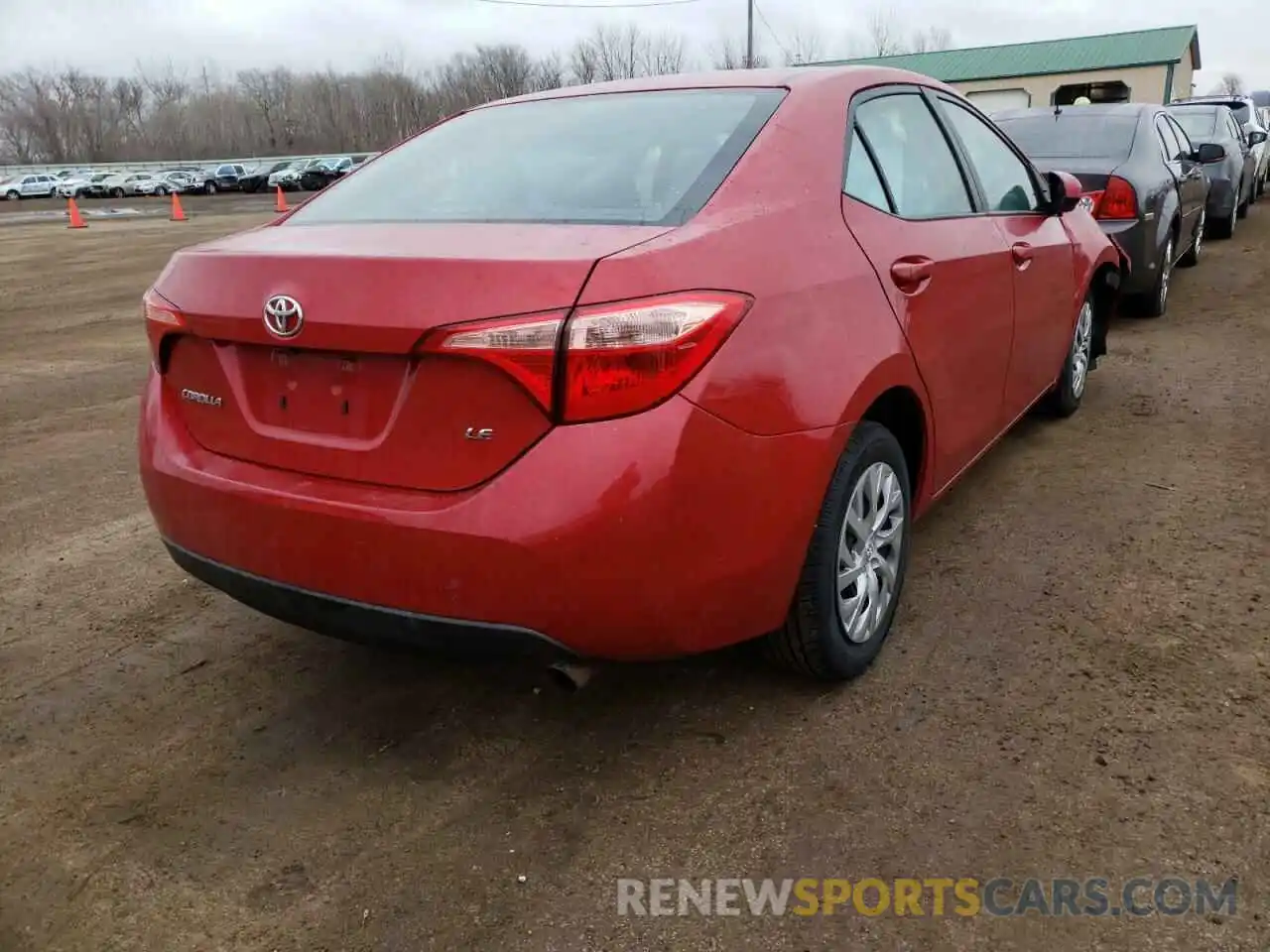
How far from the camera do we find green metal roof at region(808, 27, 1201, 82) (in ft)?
130

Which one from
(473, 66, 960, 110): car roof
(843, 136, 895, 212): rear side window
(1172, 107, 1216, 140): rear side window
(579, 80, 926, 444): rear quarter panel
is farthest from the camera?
(1172, 107, 1216, 140): rear side window

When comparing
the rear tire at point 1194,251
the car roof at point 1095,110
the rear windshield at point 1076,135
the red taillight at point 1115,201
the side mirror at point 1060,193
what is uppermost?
the car roof at point 1095,110

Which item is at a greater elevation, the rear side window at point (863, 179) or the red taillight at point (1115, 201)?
the rear side window at point (863, 179)

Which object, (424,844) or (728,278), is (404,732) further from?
(728,278)

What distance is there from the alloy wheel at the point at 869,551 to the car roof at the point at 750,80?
1.15m

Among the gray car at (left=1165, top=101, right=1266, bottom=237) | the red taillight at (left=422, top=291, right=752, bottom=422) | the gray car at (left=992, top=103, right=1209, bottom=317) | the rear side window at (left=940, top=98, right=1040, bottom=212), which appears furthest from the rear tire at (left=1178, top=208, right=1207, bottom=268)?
the red taillight at (left=422, top=291, right=752, bottom=422)

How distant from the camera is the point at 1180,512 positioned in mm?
3910

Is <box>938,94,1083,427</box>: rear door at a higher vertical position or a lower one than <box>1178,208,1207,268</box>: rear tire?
higher

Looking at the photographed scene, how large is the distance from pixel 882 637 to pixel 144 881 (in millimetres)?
1949

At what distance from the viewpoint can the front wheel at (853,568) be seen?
8.20 ft

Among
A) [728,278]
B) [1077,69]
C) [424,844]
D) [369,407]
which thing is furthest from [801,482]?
[1077,69]

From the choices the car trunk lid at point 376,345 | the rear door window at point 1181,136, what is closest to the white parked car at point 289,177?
the rear door window at point 1181,136

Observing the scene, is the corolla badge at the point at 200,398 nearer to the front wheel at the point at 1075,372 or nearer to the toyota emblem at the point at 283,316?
the toyota emblem at the point at 283,316

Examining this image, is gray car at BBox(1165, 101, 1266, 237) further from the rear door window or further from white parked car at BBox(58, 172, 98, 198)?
white parked car at BBox(58, 172, 98, 198)
